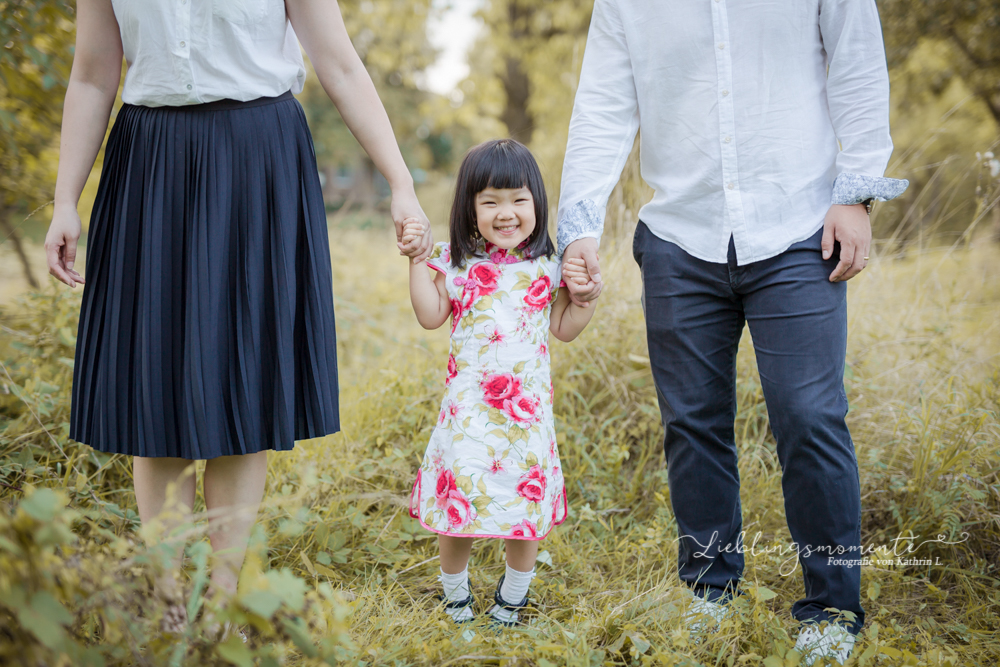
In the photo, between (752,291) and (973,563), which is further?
(973,563)

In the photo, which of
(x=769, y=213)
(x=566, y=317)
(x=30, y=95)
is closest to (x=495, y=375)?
(x=566, y=317)

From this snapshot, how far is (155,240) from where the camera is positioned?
4.52ft

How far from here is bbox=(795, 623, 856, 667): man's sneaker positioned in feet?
5.00

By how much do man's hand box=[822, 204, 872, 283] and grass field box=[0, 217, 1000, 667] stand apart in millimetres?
795

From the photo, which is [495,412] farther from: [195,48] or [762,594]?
[195,48]

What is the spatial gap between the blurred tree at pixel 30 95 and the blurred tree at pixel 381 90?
166cm

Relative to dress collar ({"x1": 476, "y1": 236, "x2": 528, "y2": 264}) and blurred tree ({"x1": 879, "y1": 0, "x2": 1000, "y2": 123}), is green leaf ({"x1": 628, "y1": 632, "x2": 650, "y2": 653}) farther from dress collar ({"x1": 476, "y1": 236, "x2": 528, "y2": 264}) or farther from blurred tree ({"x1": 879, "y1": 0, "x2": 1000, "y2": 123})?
blurred tree ({"x1": 879, "y1": 0, "x2": 1000, "y2": 123})

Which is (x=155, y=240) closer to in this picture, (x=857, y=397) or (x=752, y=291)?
(x=752, y=291)

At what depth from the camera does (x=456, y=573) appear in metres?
1.77

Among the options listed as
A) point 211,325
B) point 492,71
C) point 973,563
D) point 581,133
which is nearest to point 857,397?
point 973,563

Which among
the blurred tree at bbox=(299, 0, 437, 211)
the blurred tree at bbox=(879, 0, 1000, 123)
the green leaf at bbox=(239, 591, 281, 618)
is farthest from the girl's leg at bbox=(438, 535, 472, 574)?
the blurred tree at bbox=(879, 0, 1000, 123)

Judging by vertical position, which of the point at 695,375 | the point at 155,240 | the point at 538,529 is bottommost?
the point at 538,529

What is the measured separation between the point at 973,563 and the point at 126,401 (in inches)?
92.5

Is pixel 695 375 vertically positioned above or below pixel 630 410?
above
